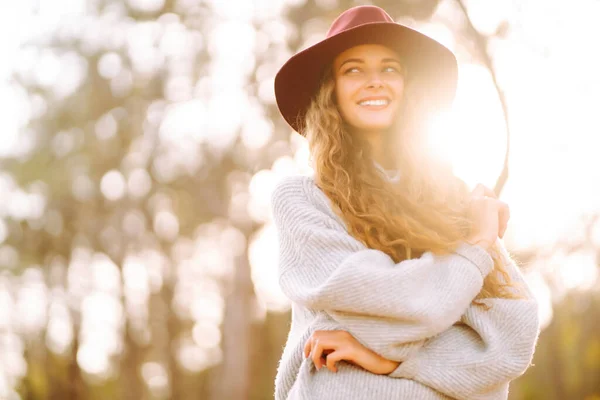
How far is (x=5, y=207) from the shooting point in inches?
790

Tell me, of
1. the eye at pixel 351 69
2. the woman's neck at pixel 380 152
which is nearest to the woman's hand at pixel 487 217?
the woman's neck at pixel 380 152

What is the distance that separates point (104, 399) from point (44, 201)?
19.8 metres

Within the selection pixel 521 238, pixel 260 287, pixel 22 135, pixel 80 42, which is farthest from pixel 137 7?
pixel 260 287

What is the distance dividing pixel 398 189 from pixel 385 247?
0.38 metres

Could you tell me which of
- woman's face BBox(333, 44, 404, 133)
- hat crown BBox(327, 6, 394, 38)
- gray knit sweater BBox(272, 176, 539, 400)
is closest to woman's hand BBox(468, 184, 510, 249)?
gray knit sweater BBox(272, 176, 539, 400)

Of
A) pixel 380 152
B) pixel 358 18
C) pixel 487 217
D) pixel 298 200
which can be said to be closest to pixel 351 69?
pixel 358 18

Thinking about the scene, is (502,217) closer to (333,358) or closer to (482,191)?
(482,191)

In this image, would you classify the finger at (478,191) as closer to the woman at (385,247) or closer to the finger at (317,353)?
the woman at (385,247)

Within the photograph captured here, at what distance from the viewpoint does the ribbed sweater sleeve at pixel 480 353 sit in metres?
2.98

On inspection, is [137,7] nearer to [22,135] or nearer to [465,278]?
[22,135]

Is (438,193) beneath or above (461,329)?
above

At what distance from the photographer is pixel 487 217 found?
3367 millimetres

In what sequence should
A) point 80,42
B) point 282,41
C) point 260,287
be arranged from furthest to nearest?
point 260,287
point 80,42
point 282,41

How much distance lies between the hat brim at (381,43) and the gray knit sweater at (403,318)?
0.83m
